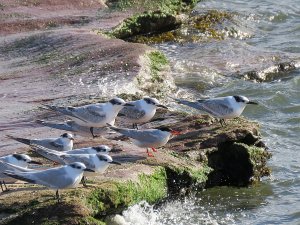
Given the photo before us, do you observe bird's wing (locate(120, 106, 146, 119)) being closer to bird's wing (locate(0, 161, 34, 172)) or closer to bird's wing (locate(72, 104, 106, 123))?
bird's wing (locate(72, 104, 106, 123))

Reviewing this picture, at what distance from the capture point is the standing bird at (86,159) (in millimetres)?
8961

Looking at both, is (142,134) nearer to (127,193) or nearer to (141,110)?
(141,110)

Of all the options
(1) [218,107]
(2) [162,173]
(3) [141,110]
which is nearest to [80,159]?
(2) [162,173]

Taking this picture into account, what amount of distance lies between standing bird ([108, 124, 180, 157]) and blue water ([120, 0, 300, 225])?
0.76 meters

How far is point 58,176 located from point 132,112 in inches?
110

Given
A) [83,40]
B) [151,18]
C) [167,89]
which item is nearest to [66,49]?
[83,40]

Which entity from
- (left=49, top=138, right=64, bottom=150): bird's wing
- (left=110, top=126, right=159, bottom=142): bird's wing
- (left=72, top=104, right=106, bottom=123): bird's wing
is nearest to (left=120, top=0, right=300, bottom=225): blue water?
(left=110, top=126, right=159, bottom=142): bird's wing

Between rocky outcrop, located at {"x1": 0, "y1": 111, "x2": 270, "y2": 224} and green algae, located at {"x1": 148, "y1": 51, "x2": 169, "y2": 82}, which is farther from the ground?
rocky outcrop, located at {"x1": 0, "y1": 111, "x2": 270, "y2": 224}

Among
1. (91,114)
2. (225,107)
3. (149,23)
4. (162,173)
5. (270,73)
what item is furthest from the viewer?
(149,23)

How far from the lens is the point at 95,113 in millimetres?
10625

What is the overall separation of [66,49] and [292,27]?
7010mm

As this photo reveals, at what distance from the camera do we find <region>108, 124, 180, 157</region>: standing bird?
10.3 metres

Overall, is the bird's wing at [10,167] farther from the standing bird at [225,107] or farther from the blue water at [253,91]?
the standing bird at [225,107]

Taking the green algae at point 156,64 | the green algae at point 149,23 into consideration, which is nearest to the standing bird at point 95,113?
the green algae at point 156,64
